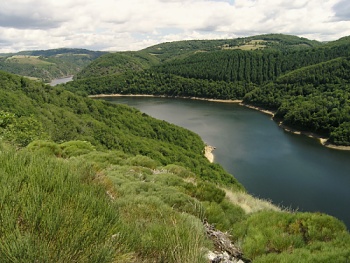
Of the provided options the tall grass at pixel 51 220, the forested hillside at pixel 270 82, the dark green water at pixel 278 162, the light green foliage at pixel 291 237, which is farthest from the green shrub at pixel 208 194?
the forested hillside at pixel 270 82

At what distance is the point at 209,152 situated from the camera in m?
50.8

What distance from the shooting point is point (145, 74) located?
149 m

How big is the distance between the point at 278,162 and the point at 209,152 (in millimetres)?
11054

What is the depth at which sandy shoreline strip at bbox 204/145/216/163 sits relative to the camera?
4790 cm

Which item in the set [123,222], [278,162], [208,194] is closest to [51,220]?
[123,222]

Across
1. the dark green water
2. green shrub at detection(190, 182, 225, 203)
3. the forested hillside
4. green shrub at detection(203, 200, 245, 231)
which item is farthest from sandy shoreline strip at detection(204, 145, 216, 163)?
green shrub at detection(203, 200, 245, 231)

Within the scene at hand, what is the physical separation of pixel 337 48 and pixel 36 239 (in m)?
148

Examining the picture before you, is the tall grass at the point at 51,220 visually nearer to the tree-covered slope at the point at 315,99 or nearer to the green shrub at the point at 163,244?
the green shrub at the point at 163,244

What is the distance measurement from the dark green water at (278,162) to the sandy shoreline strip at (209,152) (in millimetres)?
841

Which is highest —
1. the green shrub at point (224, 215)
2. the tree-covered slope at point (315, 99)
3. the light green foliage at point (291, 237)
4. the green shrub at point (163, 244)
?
the green shrub at point (163, 244)

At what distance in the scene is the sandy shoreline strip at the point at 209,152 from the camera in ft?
157

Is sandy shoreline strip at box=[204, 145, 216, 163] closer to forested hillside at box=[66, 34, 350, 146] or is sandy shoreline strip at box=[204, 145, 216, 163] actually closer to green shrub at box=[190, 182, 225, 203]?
forested hillside at box=[66, 34, 350, 146]

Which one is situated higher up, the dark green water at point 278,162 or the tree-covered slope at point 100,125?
the tree-covered slope at point 100,125

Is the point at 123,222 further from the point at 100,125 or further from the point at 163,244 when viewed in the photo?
the point at 100,125
